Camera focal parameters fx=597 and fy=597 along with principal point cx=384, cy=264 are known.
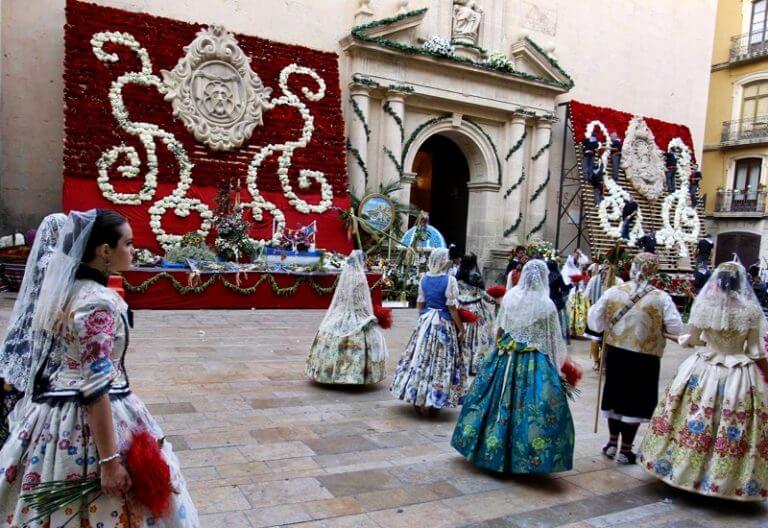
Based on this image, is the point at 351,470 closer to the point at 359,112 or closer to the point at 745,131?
the point at 359,112

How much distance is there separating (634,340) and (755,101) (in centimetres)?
2582

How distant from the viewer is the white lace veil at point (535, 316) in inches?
159

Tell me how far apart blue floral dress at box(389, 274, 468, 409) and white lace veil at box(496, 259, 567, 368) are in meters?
1.25

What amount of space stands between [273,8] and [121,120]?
4.44 metres

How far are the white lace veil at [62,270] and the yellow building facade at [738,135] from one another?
26473mm

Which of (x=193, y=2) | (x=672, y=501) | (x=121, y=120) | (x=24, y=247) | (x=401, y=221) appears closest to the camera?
(x=672, y=501)

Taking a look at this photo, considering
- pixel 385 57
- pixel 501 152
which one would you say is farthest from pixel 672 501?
pixel 501 152

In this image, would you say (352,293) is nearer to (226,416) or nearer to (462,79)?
(226,416)

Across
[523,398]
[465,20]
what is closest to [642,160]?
[465,20]

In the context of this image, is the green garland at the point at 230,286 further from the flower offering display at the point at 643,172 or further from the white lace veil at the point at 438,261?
the flower offering display at the point at 643,172

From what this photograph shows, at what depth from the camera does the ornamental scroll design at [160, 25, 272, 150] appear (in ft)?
39.3

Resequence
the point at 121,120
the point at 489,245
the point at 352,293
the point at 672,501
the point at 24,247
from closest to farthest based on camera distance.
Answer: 1. the point at 672,501
2. the point at 352,293
3. the point at 24,247
4. the point at 121,120
5. the point at 489,245

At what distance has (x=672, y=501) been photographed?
153 inches

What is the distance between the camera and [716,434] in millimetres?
3705
